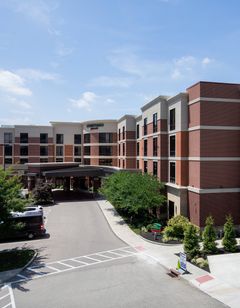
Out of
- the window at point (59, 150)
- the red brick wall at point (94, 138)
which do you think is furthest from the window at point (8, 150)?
the red brick wall at point (94, 138)

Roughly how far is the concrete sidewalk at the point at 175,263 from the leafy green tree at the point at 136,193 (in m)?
2.50

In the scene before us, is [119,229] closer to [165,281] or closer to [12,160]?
[165,281]

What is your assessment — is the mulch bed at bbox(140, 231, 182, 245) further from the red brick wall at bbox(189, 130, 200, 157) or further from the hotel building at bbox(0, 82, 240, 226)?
the red brick wall at bbox(189, 130, 200, 157)

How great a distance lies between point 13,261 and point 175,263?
11167 millimetres

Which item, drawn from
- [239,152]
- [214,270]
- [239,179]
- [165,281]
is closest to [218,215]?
[239,179]

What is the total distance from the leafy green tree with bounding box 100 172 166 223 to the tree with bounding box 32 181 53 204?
45.1ft

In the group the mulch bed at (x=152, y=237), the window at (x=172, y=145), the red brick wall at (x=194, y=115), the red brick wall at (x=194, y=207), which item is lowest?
the mulch bed at (x=152, y=237)

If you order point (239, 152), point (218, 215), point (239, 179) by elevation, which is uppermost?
point (239, 152)

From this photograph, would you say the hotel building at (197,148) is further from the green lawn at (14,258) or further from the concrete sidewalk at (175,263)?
the green lawn at (14,258)

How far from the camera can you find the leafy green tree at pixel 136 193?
89.4ft

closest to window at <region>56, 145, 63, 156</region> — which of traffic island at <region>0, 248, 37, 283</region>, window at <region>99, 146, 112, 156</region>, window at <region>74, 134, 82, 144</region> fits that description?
window at <region>74, 134, 82, 144</region>

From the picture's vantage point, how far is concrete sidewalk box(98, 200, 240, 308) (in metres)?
13.5

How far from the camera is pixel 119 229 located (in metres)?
26.8

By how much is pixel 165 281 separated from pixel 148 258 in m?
3.73
